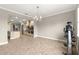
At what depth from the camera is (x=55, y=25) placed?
7863 millimetres

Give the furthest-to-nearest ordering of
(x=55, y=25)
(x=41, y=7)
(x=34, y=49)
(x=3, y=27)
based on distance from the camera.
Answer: (x=55, y=25), (x=3, y=27), (x=41, y=7), (x=34, y=49)

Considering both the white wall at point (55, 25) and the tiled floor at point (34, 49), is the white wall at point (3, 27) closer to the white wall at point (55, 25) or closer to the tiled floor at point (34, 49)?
the tiled floor at point (34, 49)

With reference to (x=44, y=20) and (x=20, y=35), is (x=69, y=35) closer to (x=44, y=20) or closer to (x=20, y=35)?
(x=44, y=20)

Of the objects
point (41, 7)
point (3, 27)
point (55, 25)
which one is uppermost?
point (41, 7)

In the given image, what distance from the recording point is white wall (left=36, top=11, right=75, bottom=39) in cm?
646

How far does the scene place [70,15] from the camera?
6242 mm

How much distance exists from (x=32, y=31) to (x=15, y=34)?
218 cm

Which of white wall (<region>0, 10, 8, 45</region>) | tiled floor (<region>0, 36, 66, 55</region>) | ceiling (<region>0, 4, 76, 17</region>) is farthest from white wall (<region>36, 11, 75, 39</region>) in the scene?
white wall (<region>0, 10, 8, 45</region>)

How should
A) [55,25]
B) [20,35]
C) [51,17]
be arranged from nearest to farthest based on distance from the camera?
[55,25] → [51,17] → [20,35]

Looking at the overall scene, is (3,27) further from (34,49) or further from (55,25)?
(55,25)

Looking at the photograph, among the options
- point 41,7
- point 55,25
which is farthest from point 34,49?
point 55,25

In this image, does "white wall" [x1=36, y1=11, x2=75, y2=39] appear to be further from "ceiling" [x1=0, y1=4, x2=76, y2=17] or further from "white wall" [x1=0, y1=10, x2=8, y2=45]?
"white wall" [x1=0, y1=10, x2=8, y2=45]

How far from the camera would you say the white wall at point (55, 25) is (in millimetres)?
6461
